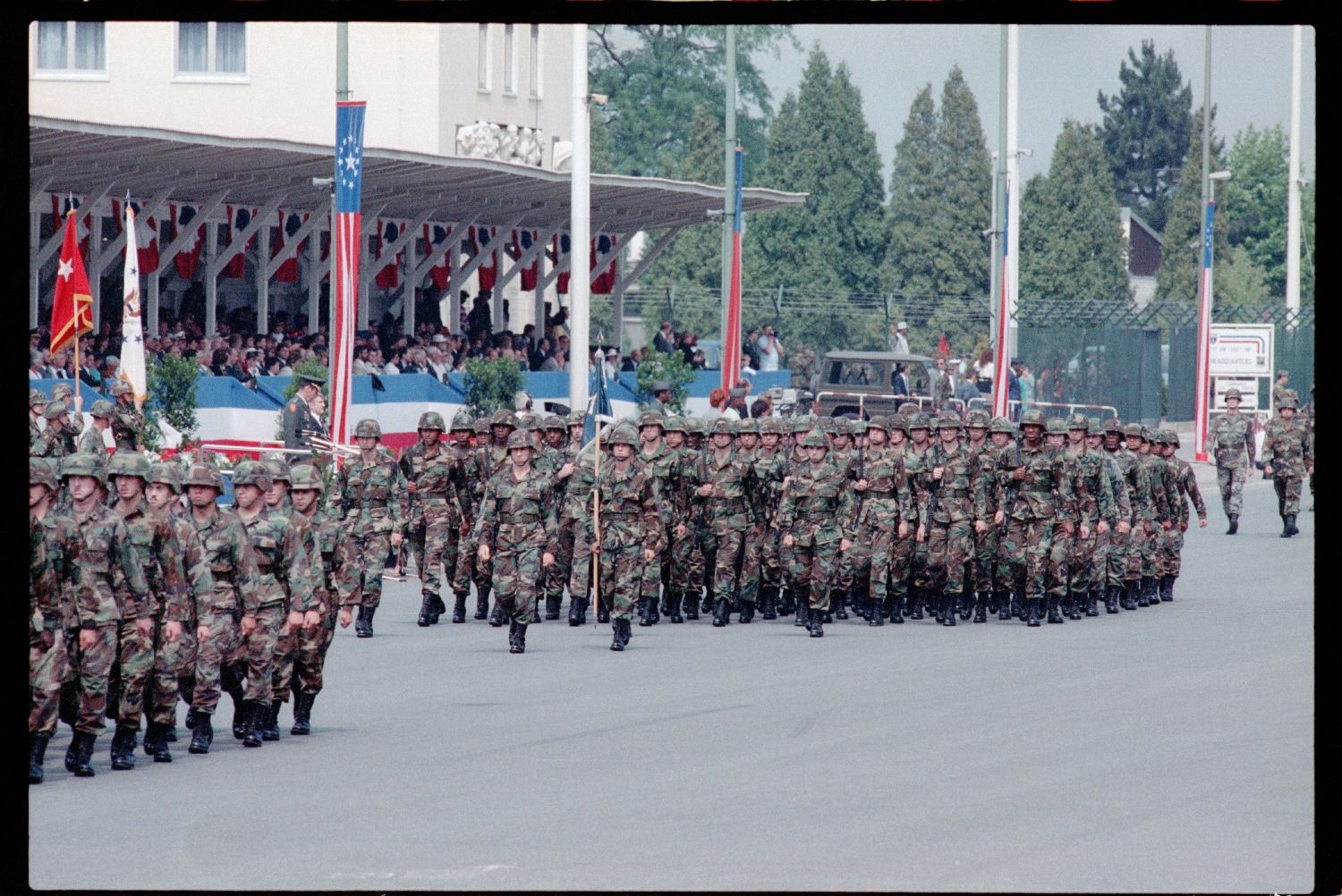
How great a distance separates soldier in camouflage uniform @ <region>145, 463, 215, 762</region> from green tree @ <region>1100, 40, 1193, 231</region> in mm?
88768

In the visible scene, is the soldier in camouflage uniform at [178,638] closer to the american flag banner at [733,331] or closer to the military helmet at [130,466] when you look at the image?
the military helmet at [130,466]

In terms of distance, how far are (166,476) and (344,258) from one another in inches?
380

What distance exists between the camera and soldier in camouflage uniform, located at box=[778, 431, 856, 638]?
19188 mm

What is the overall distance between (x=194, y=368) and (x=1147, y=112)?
80.0 m

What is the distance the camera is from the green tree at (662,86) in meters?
69.2

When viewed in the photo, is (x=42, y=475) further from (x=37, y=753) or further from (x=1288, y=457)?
(x=1288, y=457)

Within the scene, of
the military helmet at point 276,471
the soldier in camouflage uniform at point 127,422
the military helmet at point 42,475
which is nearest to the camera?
the military helmet at point 42,475

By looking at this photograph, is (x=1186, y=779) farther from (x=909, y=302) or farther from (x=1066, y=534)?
(x=909, y=302)

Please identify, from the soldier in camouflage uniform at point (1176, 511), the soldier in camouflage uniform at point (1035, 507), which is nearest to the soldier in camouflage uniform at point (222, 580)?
the soldier in camouflage uniform at point (1035, 507)

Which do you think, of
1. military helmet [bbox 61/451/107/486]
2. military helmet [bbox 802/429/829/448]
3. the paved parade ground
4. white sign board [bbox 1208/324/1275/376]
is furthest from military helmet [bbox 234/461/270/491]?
white sign board [bbox 1208/324/1275/376]

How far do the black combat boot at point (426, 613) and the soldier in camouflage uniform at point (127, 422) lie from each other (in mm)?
4013

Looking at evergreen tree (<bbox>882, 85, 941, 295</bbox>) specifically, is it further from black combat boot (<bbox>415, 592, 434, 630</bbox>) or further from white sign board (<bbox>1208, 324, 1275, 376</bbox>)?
black combat boot (<bbox>415, 592, 434, 630</bbox>)

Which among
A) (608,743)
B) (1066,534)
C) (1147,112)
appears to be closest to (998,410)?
(1066,534)

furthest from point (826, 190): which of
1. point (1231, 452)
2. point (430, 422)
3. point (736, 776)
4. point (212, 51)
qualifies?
point (736, 776)
